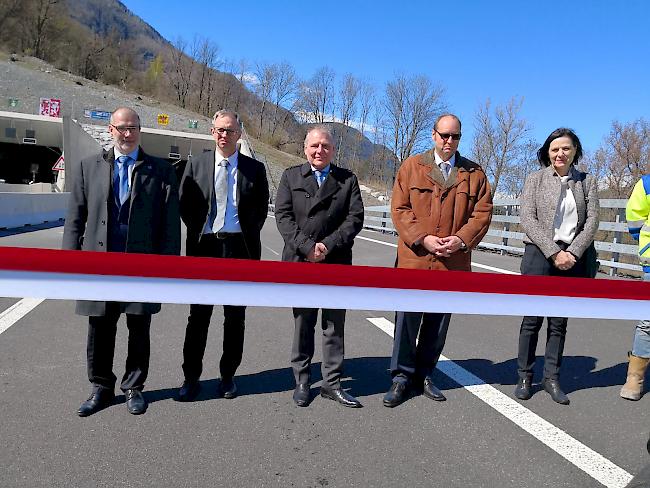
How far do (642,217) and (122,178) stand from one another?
11.8ft

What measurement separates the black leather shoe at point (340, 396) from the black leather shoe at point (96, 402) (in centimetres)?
139

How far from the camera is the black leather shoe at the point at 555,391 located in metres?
3.85

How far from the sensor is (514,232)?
15.0 meters

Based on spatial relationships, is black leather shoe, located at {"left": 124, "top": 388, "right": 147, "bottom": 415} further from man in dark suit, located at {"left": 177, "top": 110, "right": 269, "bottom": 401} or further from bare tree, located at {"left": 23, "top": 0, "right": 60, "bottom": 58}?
bare tree, located at {"left": 23, "top": 0, "right": 60, "bottom": 58}

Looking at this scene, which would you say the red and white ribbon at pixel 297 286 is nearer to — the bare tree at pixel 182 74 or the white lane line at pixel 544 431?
the white lane line at pixel 544 431

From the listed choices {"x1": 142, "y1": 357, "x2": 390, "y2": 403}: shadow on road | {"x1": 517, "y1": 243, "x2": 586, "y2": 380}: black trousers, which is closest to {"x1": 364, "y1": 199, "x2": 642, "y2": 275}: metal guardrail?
{"x1": 517, "y1": 243, "x2": 586, "y2": 380}: black trousers

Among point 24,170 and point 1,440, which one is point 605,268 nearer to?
point 1,440

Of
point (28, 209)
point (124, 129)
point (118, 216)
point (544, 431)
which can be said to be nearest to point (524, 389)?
point (544, 431)

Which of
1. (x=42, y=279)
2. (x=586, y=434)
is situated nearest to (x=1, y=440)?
(x=42, y=279)

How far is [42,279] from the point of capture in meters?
1.66

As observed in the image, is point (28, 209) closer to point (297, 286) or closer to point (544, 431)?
point (544, 431)

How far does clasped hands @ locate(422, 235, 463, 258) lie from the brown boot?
1635 millimetres

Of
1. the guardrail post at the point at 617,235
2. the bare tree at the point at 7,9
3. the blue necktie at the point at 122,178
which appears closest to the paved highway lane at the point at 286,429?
the blue necktie at the point at 122,178

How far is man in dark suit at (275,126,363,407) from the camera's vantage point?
148 inches
